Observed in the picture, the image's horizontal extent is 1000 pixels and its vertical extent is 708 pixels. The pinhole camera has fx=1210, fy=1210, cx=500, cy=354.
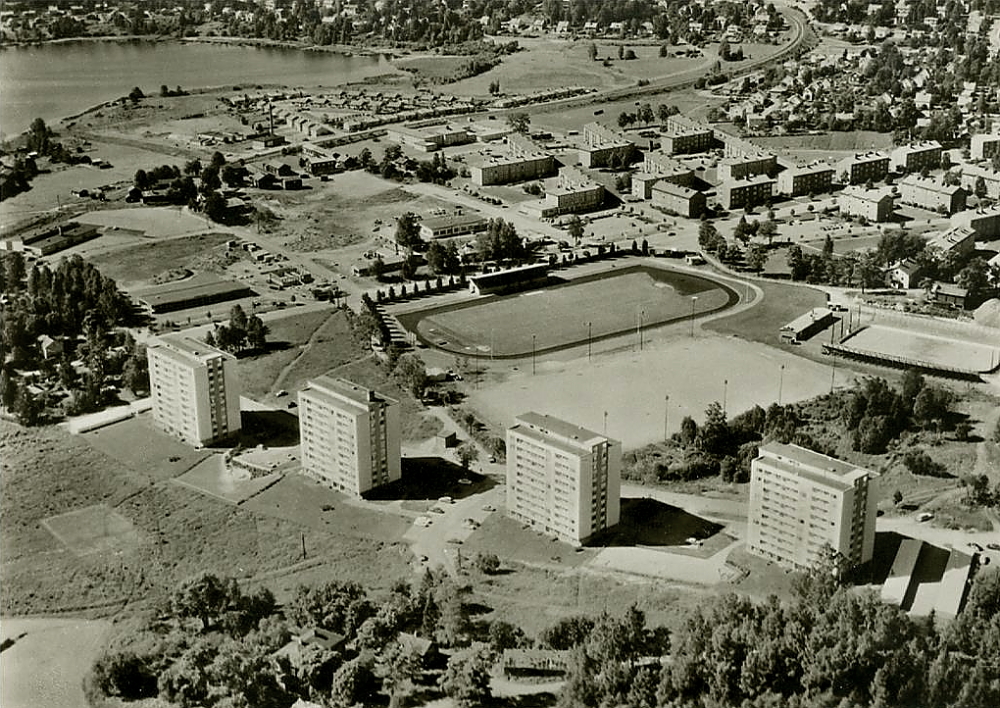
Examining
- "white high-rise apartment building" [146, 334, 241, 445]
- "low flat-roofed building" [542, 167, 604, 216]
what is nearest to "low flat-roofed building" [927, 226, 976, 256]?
"low flat-roofed building" [542, 167, 604, 216]

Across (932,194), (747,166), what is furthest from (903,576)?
(747,166)

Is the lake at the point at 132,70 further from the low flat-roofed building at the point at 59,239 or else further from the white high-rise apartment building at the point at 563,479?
the white high-rise apartment building at the point at 563,479

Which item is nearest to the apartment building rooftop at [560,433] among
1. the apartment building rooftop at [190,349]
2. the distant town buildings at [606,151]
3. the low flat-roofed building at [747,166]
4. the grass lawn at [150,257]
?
the apartment building rooftop at [190,349]

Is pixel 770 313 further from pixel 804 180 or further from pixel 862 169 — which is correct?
pixel 862 169

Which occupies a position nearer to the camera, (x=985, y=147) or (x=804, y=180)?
(x=804, y=180)

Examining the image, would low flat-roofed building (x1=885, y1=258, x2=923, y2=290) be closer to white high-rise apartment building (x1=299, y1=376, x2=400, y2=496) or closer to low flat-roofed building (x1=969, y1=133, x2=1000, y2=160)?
low flat-roofed building (x1=969, y1=133, x2=1000, y2=160)

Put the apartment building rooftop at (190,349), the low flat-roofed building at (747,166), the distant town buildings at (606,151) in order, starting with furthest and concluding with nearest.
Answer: the distant town buildings at (606,151)
the low flat-roofed building at (747,166)
the apartment building rooftop at (190,349)

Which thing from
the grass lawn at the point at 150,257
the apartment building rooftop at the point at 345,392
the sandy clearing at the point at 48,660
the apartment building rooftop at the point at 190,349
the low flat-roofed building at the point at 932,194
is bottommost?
the sandy clearing at the point at 48,660
